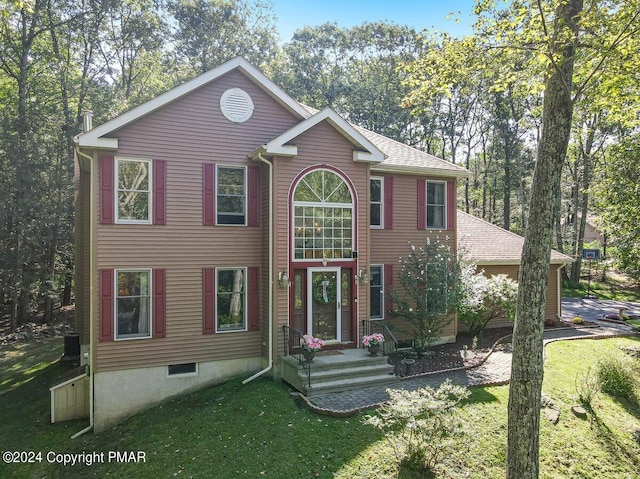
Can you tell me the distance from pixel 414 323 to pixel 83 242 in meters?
10.8

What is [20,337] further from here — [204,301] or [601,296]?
[601,296]

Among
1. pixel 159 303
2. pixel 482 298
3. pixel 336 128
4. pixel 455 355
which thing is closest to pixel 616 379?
pixel 455 355

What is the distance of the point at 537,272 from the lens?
637cm

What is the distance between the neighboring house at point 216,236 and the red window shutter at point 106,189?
0.08 ft

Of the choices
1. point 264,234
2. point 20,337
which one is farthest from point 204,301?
point 20,337

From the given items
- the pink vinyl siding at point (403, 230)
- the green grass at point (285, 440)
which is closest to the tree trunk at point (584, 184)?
the pink vinyl siding at point (403, 230)

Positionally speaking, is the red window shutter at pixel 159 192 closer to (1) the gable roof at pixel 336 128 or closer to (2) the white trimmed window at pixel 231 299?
(2) the white trimmed window at pixel 231 299

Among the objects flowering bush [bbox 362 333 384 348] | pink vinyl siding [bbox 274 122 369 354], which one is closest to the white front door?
pink vinyl siding [bbox 274 122 369 354]

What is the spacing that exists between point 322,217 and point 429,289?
3.95 m

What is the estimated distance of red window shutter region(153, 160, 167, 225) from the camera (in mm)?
10703

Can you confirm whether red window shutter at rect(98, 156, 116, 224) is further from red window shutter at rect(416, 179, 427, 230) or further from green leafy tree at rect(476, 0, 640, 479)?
red window shutter at rect(416, 179, 427, 230)

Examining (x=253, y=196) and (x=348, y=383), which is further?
(x=253, y=196)

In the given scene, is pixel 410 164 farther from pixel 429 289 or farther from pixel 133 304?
pixel 133 304

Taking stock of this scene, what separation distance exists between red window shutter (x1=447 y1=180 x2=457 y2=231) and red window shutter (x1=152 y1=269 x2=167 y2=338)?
9519 millimetres
